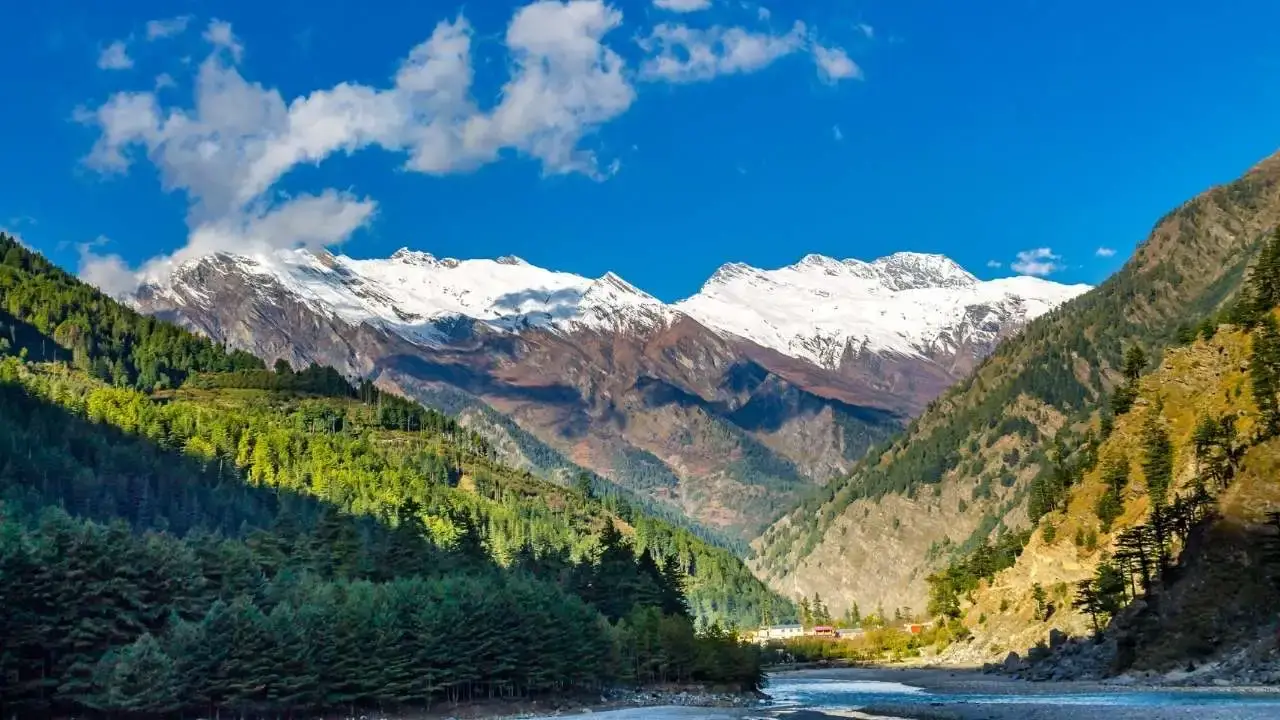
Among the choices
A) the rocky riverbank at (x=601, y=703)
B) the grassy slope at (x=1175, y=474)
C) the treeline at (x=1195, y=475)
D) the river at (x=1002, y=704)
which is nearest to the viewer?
the river at (x=1002, y=704)

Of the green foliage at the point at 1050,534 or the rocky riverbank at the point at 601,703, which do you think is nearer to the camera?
Result: the rocky riverbank at the point at 601,703

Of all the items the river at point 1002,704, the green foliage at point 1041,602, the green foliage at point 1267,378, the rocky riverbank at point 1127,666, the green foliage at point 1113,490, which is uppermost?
the green foliage at point 1267,378

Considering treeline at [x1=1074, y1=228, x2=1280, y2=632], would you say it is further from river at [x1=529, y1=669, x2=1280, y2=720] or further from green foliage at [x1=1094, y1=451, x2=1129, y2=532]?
river at [x1=529, y1=669, x2=1280, y2=720]

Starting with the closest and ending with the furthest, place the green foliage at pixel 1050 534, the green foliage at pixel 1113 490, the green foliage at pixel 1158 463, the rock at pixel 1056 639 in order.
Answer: the green foliage at pixel 1158 463 < the rock at pixel 1056 639 < the green foliage at pixel 1113 490 < the green foliage at pixel 1050 534

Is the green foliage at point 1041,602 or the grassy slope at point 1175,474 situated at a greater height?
the grassy slope at point 1175,474

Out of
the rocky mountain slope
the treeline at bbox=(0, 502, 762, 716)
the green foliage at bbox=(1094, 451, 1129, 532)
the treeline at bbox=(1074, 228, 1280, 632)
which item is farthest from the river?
the green foliage at bbox=(1094, 451, 1129, 532)

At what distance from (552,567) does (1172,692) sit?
106168 millimetres

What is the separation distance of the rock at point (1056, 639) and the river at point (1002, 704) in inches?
355

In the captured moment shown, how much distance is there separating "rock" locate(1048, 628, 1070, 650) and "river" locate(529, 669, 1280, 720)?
9.02m

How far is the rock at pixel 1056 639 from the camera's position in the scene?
163 metres

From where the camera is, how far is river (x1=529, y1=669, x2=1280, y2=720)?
294 feet

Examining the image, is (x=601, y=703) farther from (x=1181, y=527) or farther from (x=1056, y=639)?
(x=1181, y=527)

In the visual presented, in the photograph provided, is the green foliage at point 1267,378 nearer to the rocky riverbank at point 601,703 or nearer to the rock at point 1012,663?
the rock at point 1012,663

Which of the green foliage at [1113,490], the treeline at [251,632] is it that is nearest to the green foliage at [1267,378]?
the green foliage at [1113,490]
